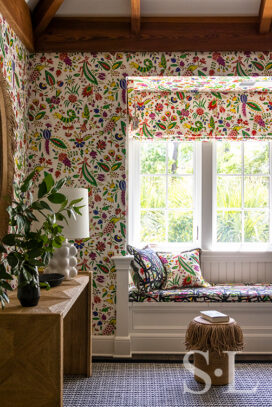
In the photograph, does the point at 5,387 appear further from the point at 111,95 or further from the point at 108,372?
the point at 111,95

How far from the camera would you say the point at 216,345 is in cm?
304

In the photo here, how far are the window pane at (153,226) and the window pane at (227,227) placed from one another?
0.61m

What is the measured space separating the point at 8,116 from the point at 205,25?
6.57 feet

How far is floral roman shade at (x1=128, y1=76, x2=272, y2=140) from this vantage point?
4.55 metres

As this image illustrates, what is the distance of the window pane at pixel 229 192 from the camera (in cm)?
466

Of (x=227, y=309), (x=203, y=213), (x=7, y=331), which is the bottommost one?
(x=227, y=309)

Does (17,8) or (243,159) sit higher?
(17,8)

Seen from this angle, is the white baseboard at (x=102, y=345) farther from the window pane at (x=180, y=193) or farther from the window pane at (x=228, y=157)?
the window pane at (x=228, y=157)

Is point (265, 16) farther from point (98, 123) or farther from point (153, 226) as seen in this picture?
point (153, 226)

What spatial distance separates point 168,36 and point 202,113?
1040 millimetres

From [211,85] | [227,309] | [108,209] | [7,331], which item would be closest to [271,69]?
[211,85]

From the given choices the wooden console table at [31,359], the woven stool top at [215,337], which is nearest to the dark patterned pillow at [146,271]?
the woven stool top at [215,337]

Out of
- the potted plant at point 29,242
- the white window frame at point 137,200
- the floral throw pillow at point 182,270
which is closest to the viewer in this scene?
the potted plant at point 29,242

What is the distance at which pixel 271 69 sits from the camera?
382 cm
